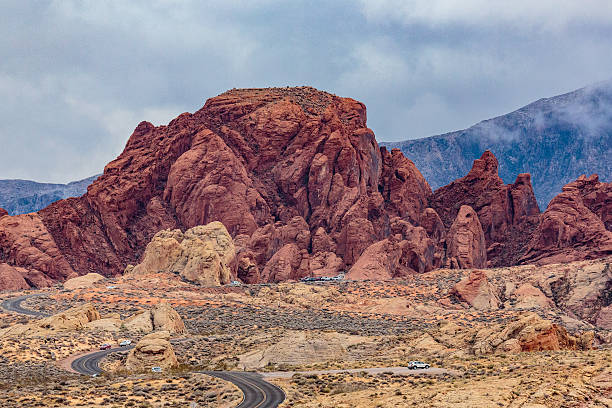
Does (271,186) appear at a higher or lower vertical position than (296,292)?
higher

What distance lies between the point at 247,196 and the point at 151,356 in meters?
64.2

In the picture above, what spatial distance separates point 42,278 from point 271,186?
38671 millimetres

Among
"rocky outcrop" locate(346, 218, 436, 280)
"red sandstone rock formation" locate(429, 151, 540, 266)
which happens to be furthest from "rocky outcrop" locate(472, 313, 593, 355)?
"red sandstone rock formation" locate(429, 151, 540, 266)

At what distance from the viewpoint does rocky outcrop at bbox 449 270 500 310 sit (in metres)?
80.8

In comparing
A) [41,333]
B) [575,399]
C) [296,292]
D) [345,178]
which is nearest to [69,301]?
[41,333]

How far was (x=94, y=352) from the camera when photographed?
59.4 metres

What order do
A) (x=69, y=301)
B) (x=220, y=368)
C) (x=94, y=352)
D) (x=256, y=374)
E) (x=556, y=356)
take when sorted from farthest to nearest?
(x=69, y=301), (x=94, y=352), (x=220, y=368), (x=256, y=374), (x=556, y=356)

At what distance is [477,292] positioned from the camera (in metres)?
82.2

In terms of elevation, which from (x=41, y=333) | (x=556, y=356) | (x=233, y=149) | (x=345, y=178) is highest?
(x=233, y=149)

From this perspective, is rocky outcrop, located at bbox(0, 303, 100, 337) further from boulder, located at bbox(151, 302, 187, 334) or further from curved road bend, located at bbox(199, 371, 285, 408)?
curved road bend, located at bbox(199, 371, 285, 408)

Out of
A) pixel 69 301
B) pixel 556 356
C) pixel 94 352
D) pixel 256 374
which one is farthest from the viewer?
pixel 69 301

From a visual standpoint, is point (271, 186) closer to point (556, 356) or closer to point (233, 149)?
point (233, 149)

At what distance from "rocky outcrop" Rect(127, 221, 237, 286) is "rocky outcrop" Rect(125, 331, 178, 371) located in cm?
3860

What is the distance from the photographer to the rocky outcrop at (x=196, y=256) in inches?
3684
